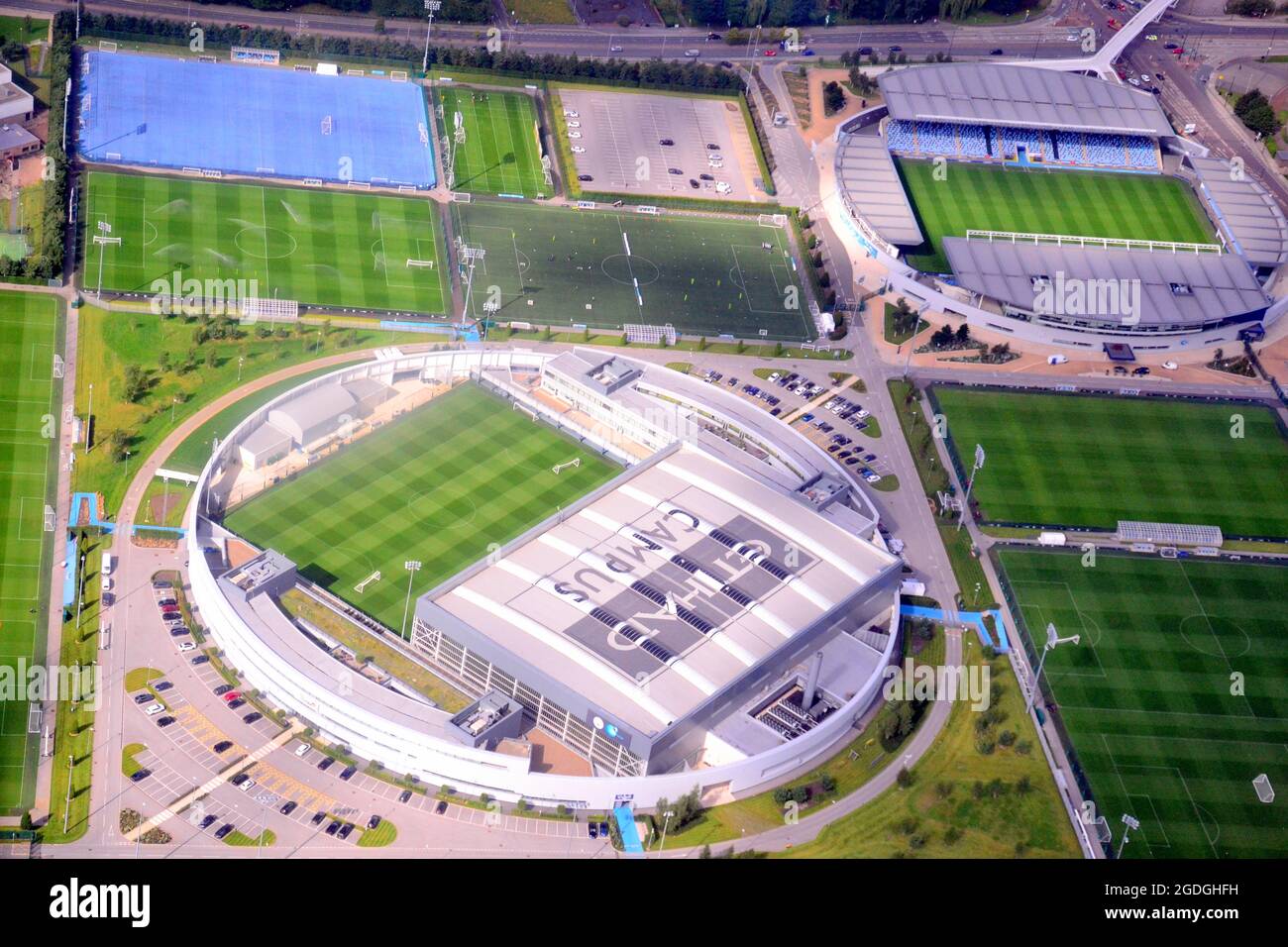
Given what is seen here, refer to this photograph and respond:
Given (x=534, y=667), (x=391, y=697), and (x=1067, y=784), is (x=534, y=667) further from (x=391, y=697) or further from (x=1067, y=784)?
(x=1067, y=784)

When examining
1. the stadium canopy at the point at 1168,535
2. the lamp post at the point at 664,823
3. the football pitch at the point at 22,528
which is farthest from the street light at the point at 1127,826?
the football pitch at the point at 22,528

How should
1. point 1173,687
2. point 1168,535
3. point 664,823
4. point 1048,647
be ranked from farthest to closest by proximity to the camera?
point 1168,535, point 1048,647, point 1173,687, point 664,823

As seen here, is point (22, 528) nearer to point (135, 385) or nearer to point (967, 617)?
point (135, 385)

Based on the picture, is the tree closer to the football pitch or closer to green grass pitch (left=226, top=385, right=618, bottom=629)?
the football pitch

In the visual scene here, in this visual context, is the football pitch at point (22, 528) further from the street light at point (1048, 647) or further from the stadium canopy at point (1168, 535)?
the stadium canopy at point (1168, 535)

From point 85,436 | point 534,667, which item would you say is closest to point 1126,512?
point 534,667

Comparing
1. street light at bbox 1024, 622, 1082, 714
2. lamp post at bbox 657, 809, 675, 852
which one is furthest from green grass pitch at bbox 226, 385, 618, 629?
street light at bbox 1024, 622, 1082, 714

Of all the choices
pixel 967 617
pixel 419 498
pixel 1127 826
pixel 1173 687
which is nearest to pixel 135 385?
pixel 419 498
